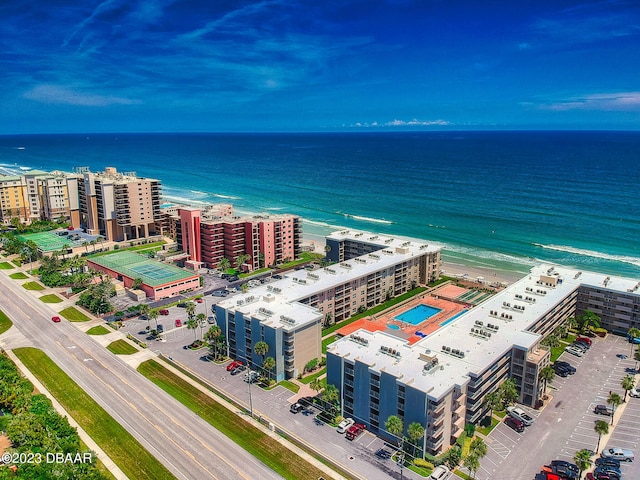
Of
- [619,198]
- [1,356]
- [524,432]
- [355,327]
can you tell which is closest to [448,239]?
[355,327]

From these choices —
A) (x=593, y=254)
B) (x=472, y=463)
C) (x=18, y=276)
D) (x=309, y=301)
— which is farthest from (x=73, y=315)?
(x=593, y=254)

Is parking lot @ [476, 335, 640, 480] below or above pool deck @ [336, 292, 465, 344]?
below

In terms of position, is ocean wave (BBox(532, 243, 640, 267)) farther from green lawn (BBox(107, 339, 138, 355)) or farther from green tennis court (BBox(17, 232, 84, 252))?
green tennis court (BBox(17, 232, 84, 252))

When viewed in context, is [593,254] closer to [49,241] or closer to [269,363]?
[269,363]

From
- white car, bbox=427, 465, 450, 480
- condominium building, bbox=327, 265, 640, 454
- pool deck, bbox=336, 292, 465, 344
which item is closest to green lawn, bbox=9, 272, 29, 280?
pool deck, bbox=336, 292, 465, 344

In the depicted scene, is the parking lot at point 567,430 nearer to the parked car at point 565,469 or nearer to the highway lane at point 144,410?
the parked car at point 565,469
